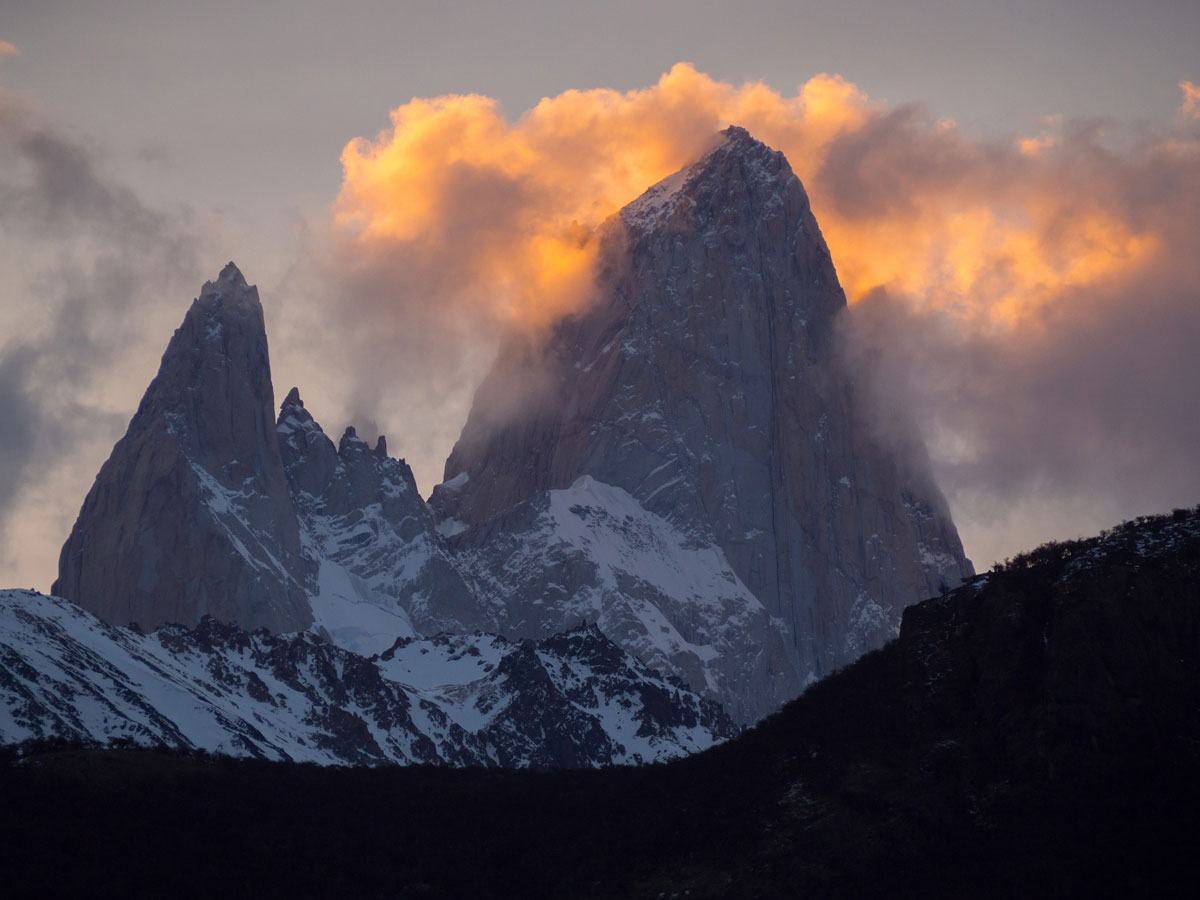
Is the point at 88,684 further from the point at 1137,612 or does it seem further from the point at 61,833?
the point at 1137,612

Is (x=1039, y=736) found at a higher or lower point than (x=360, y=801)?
lower

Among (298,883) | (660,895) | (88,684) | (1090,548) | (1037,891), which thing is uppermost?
(88,684)

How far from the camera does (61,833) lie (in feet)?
258

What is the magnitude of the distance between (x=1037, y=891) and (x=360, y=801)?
123 feet

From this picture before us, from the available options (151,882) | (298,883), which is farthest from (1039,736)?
(151,882)

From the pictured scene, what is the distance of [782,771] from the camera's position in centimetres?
8581

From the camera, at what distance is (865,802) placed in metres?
79.2

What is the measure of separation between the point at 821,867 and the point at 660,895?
21.3ft

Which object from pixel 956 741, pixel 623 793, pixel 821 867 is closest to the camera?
pixel 821 867

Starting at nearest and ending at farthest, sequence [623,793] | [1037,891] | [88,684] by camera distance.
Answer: [1037,891]
[623,793]
[88,684]

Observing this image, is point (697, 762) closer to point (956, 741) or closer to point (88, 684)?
point (956, 741)

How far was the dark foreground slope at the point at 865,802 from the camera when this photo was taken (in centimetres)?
7262

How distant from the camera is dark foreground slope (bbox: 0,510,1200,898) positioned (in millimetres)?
72625

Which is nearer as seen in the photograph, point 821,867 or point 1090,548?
point 821,867
